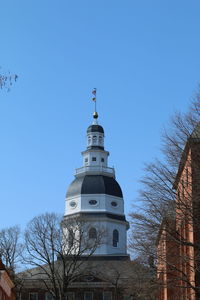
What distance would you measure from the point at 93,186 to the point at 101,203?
3.50 metres

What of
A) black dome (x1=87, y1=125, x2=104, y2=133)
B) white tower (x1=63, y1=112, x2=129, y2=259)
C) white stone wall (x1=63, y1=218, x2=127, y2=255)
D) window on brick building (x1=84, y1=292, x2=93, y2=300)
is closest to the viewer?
window on brick building (x1=84, y1=292, x2=93, y2=300)

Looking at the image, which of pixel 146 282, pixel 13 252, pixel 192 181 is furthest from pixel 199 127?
pixel 13 252

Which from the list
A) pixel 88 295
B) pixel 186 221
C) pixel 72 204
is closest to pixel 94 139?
pixel 72 204

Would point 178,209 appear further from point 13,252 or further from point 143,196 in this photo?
point 13,252

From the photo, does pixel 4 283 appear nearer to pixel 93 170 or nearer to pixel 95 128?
pixel 93 170

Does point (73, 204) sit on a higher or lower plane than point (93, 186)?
lower

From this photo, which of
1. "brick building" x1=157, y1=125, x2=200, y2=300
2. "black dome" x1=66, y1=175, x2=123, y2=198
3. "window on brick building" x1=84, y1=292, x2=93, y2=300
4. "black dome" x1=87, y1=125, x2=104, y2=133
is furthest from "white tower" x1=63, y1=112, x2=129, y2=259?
"brick building" x1=157, y1=125, x2=200, y2=300

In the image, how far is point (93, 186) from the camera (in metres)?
109

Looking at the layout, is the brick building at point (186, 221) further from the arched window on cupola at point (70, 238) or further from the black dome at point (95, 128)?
the black dome at point (95, 128)

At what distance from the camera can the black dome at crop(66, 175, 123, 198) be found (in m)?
109

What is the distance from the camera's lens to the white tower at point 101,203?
10428 centimetres

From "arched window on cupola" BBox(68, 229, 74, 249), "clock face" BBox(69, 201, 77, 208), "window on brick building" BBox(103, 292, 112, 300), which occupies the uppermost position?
"clock face" BBox(69, 201, 77, 208)

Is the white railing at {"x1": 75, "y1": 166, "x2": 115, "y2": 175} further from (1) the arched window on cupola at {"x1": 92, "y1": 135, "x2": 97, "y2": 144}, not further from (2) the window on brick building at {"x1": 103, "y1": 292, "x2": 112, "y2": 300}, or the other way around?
(2) the window on brick building at {"x1": 103, "y1": 292, "x2": 112, "y2": 300}

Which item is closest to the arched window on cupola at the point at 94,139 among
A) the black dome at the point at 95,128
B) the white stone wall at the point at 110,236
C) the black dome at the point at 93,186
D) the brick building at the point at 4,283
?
the black dome at the point at 95,128
